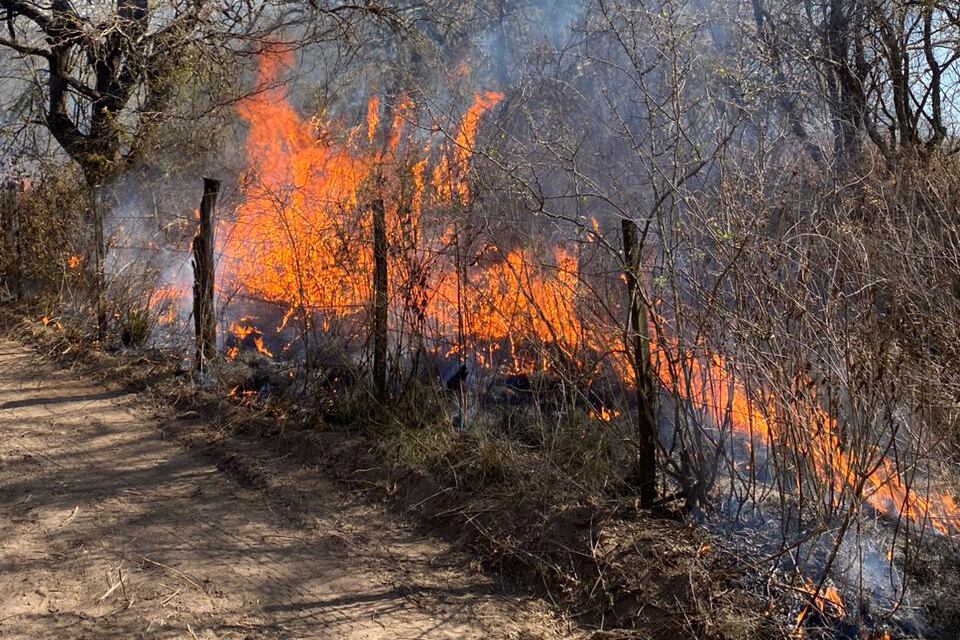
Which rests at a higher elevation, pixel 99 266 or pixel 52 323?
pixel 99 266

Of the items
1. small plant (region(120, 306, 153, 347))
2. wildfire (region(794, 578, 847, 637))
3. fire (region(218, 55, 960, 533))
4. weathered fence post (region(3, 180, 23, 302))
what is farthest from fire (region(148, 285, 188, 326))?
wildfire (region(794, 578, 847, 637))

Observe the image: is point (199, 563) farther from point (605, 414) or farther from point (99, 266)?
point (99, 266)

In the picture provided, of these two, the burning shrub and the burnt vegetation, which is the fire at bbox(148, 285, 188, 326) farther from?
the burning shrub

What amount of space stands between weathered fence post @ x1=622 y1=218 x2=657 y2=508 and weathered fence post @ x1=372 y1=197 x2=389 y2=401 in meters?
2.37

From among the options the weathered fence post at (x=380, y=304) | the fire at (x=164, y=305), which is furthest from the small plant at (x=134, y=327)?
the weathered fence post at (x=380, y=304)

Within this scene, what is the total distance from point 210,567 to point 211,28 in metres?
7.45

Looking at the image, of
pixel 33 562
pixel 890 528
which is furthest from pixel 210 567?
pixel 890 528

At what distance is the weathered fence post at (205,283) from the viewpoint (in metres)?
7.77

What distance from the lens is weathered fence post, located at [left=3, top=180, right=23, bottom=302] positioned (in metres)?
11.5

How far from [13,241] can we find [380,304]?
334 inches

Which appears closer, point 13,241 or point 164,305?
point 164,305

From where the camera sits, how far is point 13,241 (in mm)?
11930

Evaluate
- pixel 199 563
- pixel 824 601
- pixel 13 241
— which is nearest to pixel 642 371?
pixel 824 601

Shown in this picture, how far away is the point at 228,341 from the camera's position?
10.5 meters
